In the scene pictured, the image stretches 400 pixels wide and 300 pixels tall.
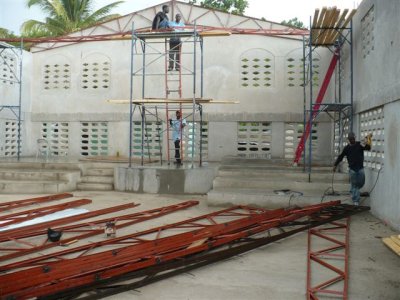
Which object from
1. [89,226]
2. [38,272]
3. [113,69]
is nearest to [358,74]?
[89,226]

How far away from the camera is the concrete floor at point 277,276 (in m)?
3.84

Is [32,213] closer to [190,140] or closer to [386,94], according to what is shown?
[386,94]

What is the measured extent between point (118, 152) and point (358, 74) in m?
8.68

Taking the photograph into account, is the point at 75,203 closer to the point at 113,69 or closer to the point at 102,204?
the point at 102,204

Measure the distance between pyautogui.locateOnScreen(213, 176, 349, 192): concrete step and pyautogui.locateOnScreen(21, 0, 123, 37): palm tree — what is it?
1749cm

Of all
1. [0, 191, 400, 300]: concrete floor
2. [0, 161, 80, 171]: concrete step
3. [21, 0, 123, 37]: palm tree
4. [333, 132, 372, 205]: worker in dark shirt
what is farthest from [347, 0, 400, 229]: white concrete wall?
[21, 0, 123, 37]: palm tree

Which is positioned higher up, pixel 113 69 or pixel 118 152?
pixel 113 69

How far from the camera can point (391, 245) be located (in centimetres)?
538

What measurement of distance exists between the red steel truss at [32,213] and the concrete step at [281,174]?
360cm

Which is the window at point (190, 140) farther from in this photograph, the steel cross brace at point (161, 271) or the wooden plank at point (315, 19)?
the steel cross brace at point (161, 271)

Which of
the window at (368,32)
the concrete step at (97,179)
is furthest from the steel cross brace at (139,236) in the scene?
the concrete step at (97,179)

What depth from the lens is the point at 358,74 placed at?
8867 mm

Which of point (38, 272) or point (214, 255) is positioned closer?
point (38, 272)

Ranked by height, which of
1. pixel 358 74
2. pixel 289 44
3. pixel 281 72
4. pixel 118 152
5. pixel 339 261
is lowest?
pixel 339 261
